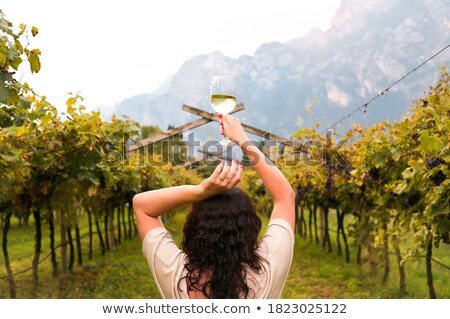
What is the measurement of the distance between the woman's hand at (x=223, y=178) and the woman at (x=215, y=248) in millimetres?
23

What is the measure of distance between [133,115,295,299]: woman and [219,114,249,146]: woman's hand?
0.18 meters

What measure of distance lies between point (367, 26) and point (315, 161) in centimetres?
18161

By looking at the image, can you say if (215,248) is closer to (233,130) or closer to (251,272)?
(251,272)

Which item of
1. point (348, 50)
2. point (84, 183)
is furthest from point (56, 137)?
point (348, 50)

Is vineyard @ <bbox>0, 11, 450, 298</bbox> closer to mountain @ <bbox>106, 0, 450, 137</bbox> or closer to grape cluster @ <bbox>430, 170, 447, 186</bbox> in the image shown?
grape cluster @ <bbox>430, 170, 447, 186</bbox>

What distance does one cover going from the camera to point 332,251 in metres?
13.3

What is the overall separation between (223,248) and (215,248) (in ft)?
0.08

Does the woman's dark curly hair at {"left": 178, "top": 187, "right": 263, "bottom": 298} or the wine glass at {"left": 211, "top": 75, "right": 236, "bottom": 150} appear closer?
the woman's dark curly hair at {"left": 178, "top": 187, "right": 263, "bottom": 298}

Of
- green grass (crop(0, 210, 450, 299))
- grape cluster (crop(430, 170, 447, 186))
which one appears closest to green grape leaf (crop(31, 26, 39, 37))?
grape cluster (crop(430, 170, 447, 186))

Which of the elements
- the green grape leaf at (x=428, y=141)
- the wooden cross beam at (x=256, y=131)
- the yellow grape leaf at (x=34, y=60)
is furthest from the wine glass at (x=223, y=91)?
the wooden cross beam at (x=256, y=131)

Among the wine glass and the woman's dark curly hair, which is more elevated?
the wine glass

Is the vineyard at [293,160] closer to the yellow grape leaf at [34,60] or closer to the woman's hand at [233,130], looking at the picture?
the yellow grape leaf at [34,60]

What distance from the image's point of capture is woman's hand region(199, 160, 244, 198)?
4.78 ft

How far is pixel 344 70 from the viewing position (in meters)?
150
